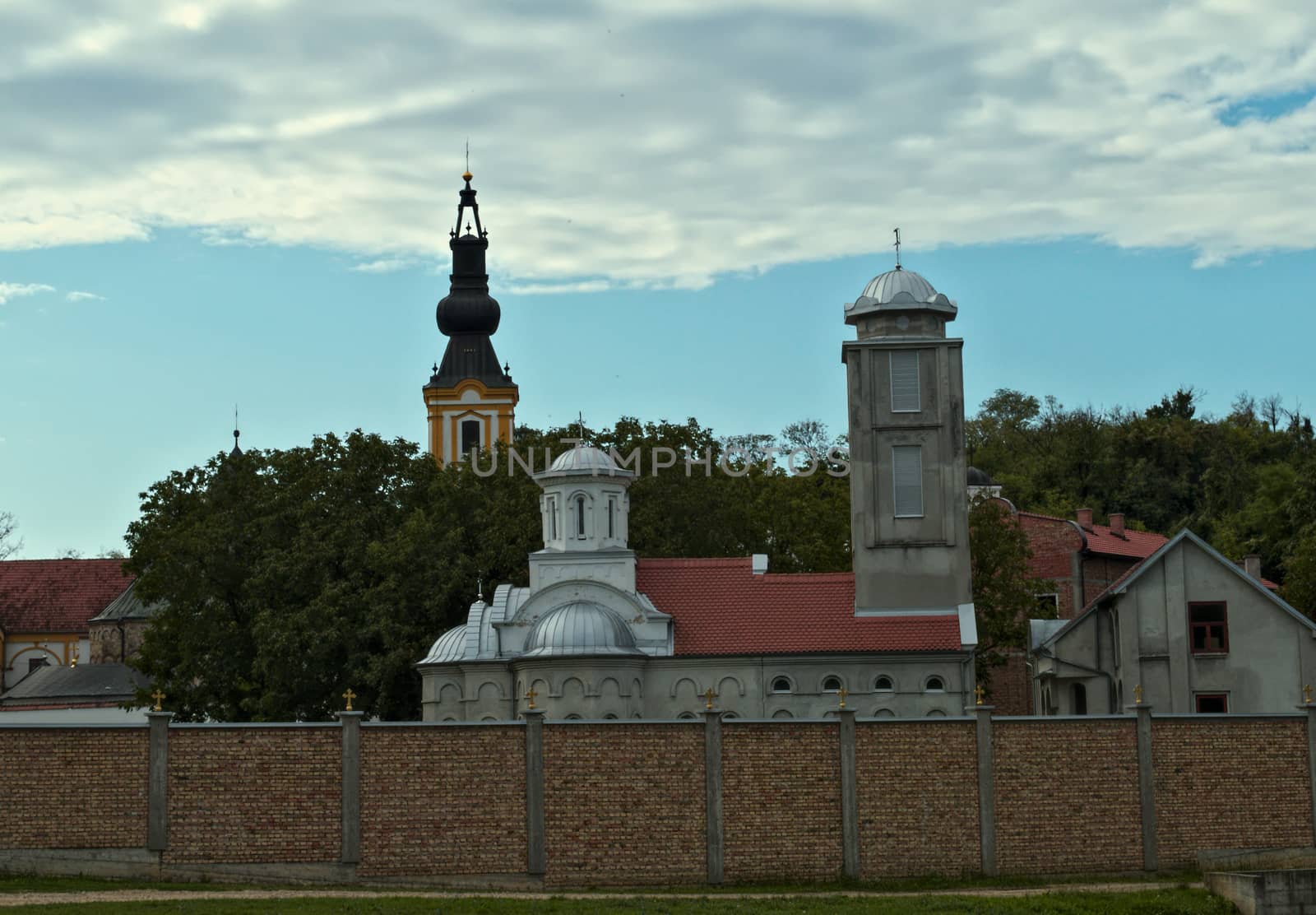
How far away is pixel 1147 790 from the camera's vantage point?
1356 inches

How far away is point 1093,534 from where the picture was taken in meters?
75.5

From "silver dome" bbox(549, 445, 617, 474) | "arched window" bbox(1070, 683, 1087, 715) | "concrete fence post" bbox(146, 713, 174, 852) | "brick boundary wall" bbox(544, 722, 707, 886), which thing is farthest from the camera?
"silver dome" bbox(549, 445, 617, 474)

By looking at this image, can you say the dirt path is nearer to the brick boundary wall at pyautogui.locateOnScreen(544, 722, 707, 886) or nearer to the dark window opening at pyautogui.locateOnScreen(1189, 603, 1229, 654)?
the brick boundary wall at pyautogui.locateOnScreen(544, 722, 707, 886)

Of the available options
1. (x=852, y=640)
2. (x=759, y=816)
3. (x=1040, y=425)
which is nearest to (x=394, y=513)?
(x=852, y=640)

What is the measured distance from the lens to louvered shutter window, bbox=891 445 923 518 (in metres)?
50.1

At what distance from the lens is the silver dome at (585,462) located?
51.0m

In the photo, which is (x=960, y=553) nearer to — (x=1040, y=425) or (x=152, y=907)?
(x=152, y=907)

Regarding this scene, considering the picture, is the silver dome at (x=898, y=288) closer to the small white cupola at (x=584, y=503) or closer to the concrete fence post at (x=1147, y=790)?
the small white cupola at (x=584, y=503)

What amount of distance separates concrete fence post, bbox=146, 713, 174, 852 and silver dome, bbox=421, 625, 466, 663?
626 inches

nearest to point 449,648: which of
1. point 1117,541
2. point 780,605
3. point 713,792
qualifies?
point 780,605

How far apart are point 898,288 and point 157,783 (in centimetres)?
2649

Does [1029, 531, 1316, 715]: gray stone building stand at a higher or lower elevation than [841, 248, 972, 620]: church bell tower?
lower

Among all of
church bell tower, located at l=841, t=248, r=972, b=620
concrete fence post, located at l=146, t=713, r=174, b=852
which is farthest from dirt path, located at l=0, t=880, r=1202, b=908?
church bell tower, located at l=841, t=248, r=972, b=620

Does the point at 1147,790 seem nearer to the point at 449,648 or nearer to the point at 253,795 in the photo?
the point at 253,795
